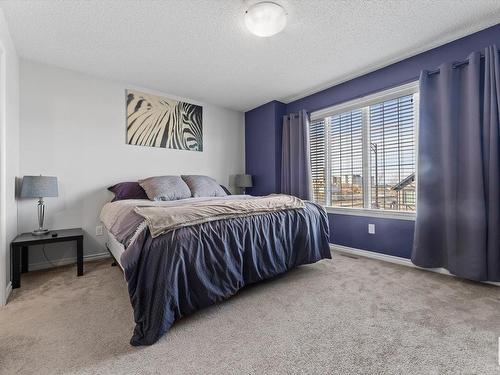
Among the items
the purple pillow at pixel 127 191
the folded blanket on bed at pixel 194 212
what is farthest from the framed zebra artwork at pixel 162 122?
the folded blanket on bed at pixel 194 212

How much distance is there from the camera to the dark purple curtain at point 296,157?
3.66 meters

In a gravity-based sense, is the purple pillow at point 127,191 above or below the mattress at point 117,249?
above

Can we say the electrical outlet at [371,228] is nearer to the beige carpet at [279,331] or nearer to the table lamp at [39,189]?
the beige carpet at [279,331]

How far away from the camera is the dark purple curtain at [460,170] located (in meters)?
2.07

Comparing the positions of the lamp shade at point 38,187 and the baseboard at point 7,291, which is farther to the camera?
the lamp shade at point 38,187

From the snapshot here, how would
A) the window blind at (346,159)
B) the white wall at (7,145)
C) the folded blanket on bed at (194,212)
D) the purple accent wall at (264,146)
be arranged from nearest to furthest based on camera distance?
1. the folded blanket on bed at (194,212)
2. the white wall at (7,145)
3. the window blind at (346,159)
4. the purple accent wall at (264,146)

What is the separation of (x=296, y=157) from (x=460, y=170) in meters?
1.98

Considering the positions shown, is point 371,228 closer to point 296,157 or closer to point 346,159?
point 346,159

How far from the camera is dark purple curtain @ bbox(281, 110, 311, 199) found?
3658mm

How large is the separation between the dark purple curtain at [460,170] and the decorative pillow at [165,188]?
2.67 m

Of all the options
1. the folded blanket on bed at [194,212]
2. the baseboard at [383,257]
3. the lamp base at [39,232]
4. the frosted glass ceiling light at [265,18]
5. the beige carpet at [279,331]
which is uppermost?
the frosted glass ceiling light at [265,18]

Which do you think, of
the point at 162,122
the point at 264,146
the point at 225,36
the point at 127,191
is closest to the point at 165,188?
the point at 127,191

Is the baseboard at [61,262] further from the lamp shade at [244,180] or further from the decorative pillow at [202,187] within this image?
the lamp shade at [244,180]

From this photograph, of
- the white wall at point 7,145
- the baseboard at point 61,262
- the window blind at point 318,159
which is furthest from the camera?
the window blind at point 318,159
